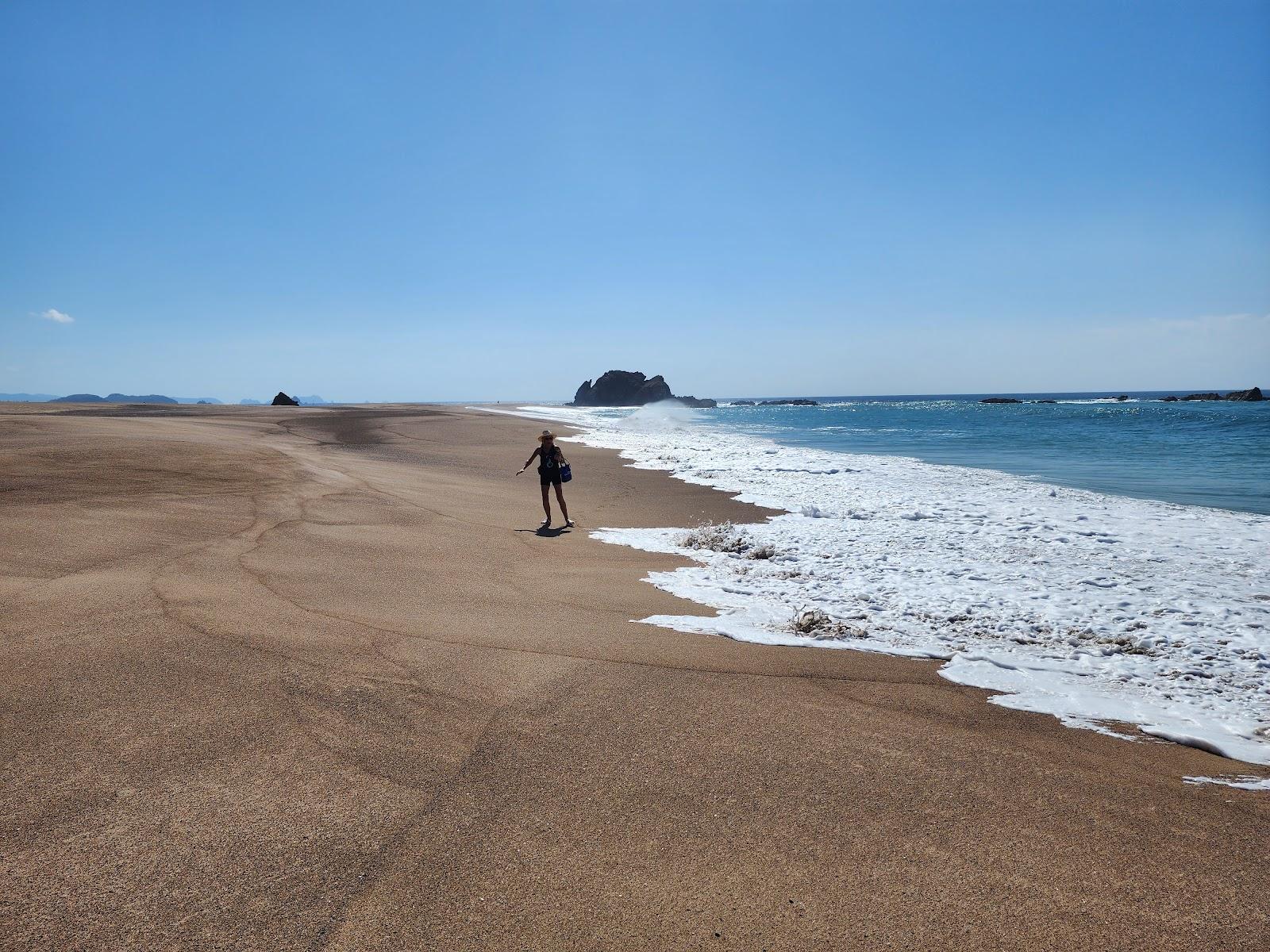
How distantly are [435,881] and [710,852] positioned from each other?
1.12 metres

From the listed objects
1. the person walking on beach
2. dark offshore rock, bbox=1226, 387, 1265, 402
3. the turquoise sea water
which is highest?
dark offshore rock, bbox=1226, 387, 1265, 402

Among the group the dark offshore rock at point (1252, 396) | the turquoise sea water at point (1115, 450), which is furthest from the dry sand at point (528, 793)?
the dark offshore rock at point (1252, 396)

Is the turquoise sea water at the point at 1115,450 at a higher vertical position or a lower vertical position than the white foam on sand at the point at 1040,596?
higher

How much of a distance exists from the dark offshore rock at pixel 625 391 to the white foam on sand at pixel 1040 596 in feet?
440

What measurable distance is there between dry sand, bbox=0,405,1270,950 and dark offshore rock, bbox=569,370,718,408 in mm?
140519

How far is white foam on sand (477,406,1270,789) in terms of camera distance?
16.3 ft

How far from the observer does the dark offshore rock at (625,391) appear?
148 meters

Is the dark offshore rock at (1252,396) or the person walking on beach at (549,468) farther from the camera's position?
the dark offshore rock at (1252,396)

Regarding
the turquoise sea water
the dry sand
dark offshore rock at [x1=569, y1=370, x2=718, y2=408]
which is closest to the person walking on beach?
the dry sand

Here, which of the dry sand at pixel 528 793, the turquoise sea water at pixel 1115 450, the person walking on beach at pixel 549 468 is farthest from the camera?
the turquoise sea water at pixel 1115 450

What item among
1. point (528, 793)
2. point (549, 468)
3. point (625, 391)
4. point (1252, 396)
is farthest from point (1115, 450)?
point (625, 391)

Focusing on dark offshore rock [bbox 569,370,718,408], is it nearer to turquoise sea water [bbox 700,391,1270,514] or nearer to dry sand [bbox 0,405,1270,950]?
turquoise sea water [bbox 700,391,1270,514]

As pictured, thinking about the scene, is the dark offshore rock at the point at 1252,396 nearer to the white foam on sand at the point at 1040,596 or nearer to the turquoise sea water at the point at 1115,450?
the turquoise sea water at the point at 1115,450

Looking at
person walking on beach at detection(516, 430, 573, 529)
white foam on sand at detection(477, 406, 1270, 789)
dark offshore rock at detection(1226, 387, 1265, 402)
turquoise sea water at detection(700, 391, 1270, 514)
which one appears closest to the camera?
white foam on sand at detection(477, 406, 1270, 789)
